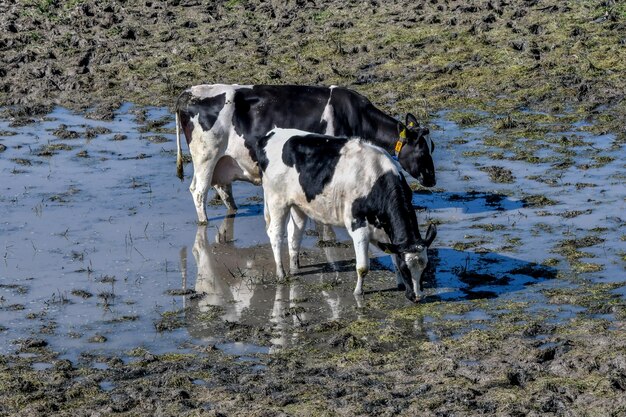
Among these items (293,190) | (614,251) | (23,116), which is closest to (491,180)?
(614,251)

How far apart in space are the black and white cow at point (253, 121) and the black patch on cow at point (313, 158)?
1999mm

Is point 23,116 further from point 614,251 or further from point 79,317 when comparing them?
point 614,251

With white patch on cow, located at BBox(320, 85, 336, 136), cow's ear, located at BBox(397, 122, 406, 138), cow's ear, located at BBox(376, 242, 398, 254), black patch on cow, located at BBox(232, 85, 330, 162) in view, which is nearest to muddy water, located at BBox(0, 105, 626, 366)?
cow's ear, located at BBox(376, 242, 398, 254)

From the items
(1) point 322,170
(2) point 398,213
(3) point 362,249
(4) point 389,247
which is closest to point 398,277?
(3) point 362,249

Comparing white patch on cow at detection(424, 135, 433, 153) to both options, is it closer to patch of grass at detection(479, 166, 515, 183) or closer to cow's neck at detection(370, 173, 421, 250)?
patch of grass at detection(479, 166, 515, 183)

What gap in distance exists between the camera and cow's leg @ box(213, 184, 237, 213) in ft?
48.6

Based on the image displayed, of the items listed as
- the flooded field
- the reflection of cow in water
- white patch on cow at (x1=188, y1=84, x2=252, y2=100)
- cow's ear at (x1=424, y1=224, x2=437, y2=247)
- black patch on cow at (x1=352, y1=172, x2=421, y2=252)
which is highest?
white patch on cow at (x1=188, y1=84, x2=252, y2=100)

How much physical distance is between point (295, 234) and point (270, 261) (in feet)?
2.06

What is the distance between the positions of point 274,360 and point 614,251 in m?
4.48

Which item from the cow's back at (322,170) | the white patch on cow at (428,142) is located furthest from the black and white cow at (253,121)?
the cow's back at (322,170)

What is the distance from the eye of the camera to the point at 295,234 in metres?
12.6

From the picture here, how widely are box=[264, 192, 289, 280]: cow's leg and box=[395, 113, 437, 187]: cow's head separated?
8.34 feet

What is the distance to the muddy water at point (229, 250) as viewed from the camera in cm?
1098

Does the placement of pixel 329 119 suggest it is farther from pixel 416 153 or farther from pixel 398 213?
pixel 398 213
